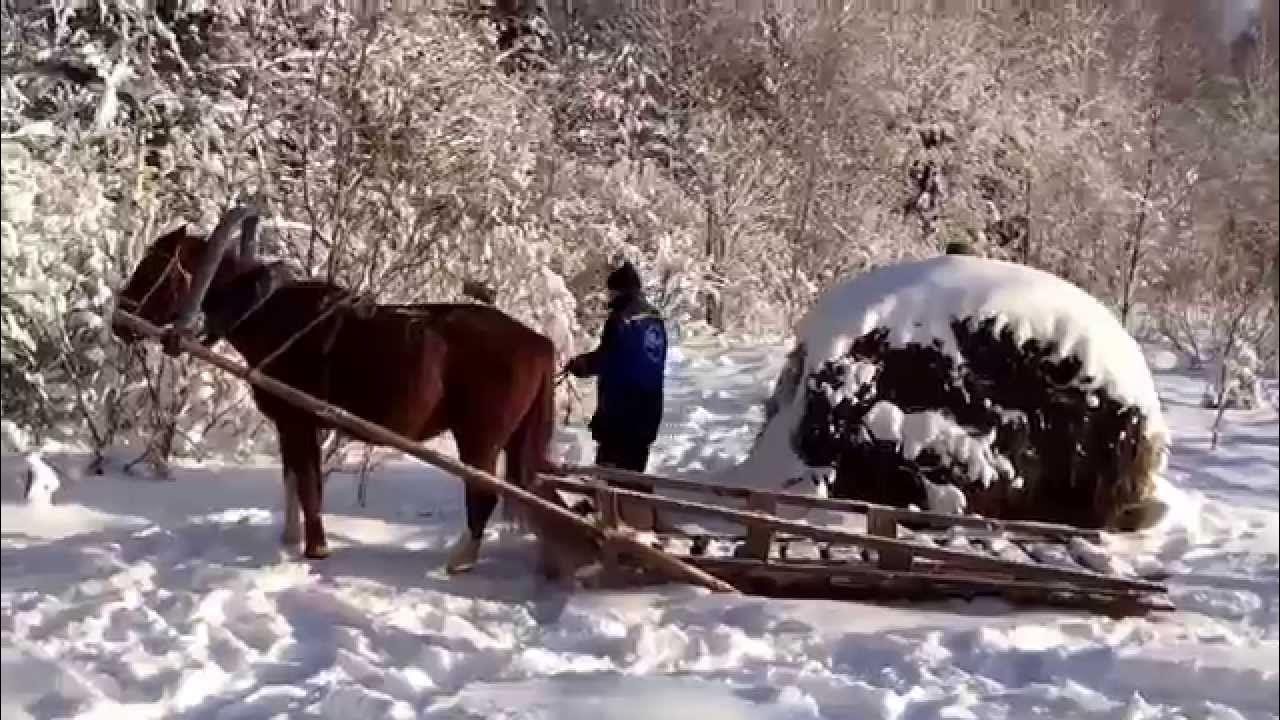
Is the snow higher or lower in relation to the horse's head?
lower

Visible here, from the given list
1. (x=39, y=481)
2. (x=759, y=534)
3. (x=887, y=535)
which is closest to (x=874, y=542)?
(x=887, y=535)

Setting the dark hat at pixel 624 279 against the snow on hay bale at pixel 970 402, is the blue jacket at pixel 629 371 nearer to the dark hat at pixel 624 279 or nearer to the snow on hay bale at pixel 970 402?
the dark hat at pixel 624 279

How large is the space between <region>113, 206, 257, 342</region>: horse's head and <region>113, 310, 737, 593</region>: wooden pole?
0.81m

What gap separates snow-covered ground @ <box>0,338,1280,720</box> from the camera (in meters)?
0.84

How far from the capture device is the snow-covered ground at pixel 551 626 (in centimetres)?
84

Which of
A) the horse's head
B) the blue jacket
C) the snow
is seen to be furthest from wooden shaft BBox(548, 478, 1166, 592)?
the snow

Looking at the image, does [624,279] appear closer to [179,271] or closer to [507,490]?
[179,271]

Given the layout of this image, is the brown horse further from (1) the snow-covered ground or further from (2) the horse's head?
(2) the horse's head

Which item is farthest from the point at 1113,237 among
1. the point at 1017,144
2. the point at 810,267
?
the point at 810,267

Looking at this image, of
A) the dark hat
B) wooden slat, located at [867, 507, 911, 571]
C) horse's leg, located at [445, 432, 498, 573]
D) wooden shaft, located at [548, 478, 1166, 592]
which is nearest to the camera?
the dark hat

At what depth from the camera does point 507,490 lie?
199cm

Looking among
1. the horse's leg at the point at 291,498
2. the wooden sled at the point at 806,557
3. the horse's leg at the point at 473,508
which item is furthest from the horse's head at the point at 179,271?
the horse's leg at the point at 473,508

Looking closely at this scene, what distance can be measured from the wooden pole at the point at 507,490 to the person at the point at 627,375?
0.08 m

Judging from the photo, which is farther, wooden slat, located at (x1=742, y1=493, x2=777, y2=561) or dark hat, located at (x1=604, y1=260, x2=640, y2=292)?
wooden slat, located at (x1=742, y1=493, x2=777, y2=561)
